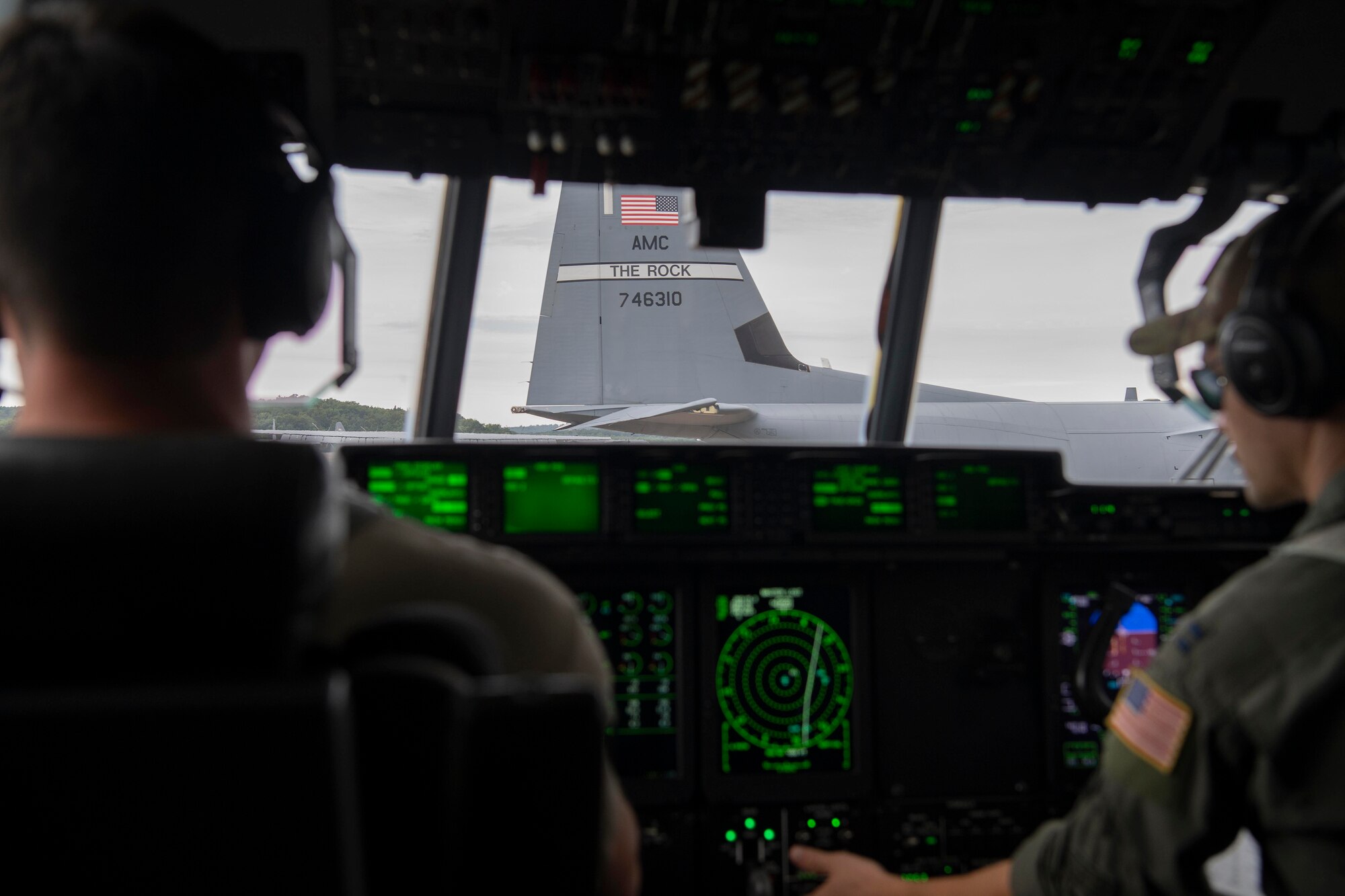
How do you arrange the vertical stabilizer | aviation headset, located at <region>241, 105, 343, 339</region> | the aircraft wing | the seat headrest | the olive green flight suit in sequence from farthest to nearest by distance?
the aircraft wing
the vertical stabilizer
the olive green flight suit
aviation headset, located at <region>241, 105, 343, 339</region>
the seat headrest

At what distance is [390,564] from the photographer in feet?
2.21

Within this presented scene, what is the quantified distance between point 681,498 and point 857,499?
1.05ft

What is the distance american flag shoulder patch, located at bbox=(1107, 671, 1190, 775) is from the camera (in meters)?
0.99

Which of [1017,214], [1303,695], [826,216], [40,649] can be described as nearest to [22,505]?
[40,649]

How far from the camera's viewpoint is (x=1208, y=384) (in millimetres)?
1365

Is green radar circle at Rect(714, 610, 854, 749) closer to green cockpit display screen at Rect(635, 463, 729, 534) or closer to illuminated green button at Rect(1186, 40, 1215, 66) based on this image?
green cockpit display screen at Rect(635, 463, 729, 534)

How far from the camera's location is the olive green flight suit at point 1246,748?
3.01 ft

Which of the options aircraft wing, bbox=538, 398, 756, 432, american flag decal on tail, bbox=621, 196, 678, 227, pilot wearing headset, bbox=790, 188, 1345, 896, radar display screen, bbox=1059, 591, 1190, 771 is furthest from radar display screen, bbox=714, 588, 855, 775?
aircraft wing, bbox=538, 398, 756, 432

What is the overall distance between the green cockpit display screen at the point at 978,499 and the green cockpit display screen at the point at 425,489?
85cm

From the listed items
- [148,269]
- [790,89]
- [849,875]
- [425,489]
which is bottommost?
[849,875]

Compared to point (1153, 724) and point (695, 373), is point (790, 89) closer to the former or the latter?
point (1153, 724)

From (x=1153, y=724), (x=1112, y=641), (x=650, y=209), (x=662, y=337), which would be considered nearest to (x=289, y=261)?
(x=1153, y=724)

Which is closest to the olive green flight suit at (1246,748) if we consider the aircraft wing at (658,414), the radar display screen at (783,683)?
the radar display screen at (783,683)

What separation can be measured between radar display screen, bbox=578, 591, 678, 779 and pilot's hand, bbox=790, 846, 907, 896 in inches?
12.7
